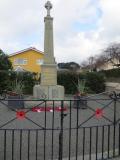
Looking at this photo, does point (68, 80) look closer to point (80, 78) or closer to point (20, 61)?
point (80, 78)

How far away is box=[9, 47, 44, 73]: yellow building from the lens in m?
71.7

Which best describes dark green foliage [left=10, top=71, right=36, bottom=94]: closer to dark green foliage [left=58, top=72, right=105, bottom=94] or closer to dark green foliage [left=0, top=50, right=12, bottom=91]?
dark green foliage [left=0, top=50, right=12, bottom=91]

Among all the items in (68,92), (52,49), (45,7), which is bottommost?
(68,92)

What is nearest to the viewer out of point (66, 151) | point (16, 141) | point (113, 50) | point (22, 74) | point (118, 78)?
point (66, 151)

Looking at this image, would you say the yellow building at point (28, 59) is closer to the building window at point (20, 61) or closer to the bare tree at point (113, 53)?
the building window at point (20, 61)

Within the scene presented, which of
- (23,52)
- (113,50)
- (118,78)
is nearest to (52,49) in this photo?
(118,78)

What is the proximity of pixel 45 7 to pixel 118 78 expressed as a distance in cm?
2576

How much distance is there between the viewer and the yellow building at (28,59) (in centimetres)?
7169

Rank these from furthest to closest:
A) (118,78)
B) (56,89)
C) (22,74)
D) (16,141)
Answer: (118,78) < (22,74) < (56,89) < (16,141)

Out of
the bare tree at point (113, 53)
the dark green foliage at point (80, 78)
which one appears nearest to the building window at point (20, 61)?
the bare tree at point (113, 53)

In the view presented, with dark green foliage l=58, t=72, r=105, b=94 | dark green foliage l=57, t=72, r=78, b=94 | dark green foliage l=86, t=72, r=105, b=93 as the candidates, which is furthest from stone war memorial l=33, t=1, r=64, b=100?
dark green foliage l=86, t=72, r=105, b=93

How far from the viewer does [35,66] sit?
7356 cm

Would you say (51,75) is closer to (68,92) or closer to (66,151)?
(66,151)

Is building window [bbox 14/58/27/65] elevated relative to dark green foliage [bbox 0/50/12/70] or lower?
elevated
